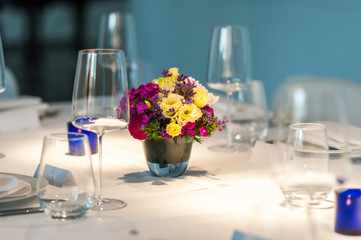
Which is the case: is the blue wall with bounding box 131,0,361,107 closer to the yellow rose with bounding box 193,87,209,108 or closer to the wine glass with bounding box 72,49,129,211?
the yellow rose with bounding box 193,87,209,108

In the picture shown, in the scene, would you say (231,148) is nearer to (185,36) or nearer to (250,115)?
(250,115)

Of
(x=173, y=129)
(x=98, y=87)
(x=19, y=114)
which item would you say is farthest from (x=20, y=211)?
(x=19, y=114)

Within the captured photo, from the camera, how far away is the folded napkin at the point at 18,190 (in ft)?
3.80

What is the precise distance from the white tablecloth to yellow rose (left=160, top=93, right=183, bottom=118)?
0.17m

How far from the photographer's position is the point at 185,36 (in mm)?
4809

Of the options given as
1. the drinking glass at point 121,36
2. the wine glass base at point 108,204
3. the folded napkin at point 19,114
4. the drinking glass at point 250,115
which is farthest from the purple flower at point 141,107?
the drinking glass at point 121,36

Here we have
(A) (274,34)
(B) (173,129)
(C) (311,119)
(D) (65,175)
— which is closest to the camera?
(C) (311,119)

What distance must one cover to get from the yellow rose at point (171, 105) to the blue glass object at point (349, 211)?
1.53 feet

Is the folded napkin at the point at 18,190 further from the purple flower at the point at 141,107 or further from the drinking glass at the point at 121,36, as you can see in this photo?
the drinking glass at the point at 121,36

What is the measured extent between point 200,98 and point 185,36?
11.4 feet

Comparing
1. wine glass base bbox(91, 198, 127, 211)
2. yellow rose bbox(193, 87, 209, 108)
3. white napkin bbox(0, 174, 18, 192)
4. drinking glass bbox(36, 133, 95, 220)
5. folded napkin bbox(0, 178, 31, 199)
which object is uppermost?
yellow rose bbox(193, 87, 209, 108)

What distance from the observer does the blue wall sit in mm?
3004

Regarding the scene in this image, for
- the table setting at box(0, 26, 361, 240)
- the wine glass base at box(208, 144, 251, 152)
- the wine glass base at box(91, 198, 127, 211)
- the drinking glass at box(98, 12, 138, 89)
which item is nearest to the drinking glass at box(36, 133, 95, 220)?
the table setting at box(0, 26, 361, 240)

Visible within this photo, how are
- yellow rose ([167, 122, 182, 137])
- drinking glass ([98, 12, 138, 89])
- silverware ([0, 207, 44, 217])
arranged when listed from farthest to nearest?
drinking glass ([98, 12, 138, 89]) < yellow rose ([167, 122, 182, 137]) < silverware ([0, 207, 44, 217])
